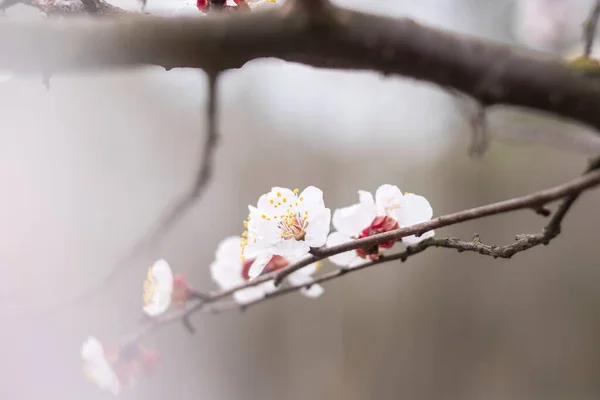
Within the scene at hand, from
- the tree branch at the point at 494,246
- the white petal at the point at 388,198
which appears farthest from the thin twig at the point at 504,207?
the white petal at the point at 388,198

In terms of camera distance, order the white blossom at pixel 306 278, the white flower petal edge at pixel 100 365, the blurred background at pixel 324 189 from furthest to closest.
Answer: the blurred background at pixel 324 189
the white flower petal edge at pixel 100 365
the white blossom at pixel 306 278

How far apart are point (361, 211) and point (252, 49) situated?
26cm

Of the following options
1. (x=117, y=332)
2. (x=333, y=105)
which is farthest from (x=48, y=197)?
(x=333, y=105)

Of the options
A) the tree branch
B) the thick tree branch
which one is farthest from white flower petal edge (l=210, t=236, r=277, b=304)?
the thick tree branch

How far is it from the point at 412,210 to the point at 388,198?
1.0 inches

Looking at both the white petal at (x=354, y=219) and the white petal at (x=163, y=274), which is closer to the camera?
the white petal at (x=354, y=219)

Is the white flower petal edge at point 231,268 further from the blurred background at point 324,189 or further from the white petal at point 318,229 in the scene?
the blurred background at point 324,189

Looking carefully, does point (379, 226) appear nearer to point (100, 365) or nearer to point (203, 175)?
point (203, 175)

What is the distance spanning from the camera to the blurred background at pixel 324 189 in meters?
Answer: 1.51

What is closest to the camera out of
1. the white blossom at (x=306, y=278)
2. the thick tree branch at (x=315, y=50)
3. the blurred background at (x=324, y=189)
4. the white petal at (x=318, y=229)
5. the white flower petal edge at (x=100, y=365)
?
the thick tree branch at (x=315, y=50)

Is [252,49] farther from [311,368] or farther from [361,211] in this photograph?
[311,368]

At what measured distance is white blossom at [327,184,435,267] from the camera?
45 cm

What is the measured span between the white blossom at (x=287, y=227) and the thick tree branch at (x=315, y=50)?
0.63 feet

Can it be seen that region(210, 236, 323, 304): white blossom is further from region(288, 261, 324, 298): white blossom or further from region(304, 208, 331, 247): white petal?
region(304, 208, 331, 247): white petal
